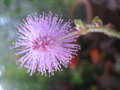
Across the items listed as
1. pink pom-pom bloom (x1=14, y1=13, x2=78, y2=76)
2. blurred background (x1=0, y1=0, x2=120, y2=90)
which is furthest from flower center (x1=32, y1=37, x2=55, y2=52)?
blurred background (x1=0, y1=0, x2=120, y2=90)

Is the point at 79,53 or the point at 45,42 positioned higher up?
the point at 79,53

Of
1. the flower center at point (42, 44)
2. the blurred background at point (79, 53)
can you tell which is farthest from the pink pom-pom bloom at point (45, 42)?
the blurred background at point (79, 53)

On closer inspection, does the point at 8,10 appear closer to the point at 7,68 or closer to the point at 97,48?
the point at 7,68

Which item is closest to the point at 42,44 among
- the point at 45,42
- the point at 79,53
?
the point at 45,42

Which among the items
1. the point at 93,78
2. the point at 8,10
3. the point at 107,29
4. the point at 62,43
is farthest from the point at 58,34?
the point at 93,78

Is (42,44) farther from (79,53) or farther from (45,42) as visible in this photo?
(79,53)

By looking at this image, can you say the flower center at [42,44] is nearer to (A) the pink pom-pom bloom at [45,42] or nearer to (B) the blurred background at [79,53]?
(A) the pink pom-pom bloom at [45,42]
